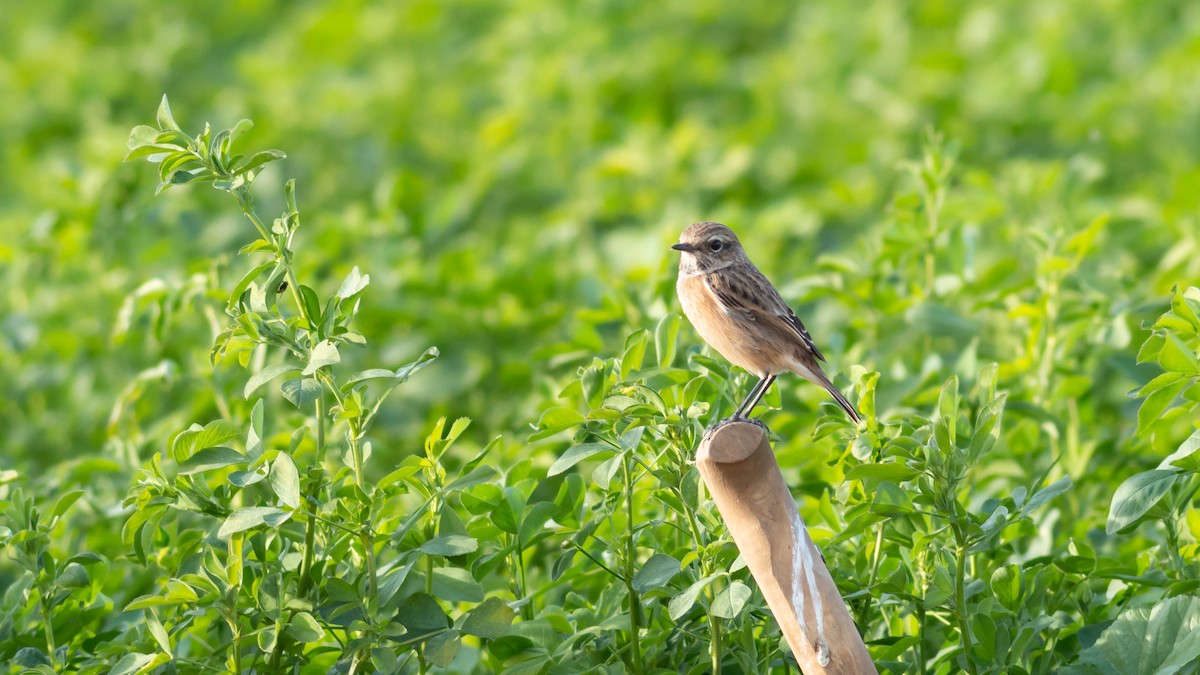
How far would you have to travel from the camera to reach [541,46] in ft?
35.1

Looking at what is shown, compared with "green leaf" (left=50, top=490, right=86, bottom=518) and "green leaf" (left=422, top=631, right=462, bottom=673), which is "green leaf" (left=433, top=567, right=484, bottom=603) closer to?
"green leaf" (left=422, top=631, right=462, bottom=673)

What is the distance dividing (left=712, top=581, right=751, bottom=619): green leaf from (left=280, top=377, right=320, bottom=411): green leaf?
994mm

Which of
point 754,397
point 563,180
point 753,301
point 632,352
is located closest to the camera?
point 632,352

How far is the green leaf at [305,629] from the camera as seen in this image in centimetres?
296

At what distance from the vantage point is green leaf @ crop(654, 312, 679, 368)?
11.5 ft

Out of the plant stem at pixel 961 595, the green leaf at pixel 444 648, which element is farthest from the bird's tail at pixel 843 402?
the green leaf at pixel 444 648

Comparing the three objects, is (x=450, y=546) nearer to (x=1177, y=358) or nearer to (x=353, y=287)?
(x=353, y=287)

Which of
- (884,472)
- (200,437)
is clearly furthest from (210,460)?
(884,472)

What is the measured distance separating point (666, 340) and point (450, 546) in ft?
2.89

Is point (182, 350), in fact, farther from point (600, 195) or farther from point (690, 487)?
point (690, 487)

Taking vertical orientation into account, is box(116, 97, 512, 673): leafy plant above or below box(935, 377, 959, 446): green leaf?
above

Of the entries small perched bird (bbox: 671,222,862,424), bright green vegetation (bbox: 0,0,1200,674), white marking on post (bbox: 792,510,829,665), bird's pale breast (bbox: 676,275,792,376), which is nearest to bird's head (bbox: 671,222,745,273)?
small perched bird (bbox: 671,222,862,424)

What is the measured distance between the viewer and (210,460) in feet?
9.82

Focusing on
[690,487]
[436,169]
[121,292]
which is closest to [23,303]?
[121,292]
